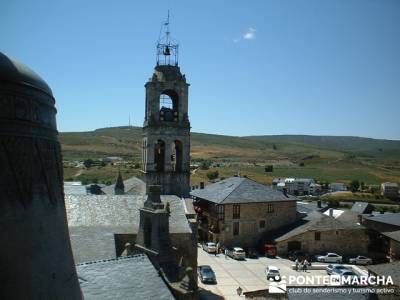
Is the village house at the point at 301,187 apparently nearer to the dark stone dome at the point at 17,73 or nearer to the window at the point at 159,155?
the window at the point at 159,155

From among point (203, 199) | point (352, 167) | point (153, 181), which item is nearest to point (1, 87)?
point (153, 181)

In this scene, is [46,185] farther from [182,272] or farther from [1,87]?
[182,272]

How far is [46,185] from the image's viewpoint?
3125mm

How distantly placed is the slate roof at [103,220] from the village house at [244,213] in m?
14.4

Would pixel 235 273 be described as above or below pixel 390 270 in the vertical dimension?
below

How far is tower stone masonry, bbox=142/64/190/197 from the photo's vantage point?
1025 inches

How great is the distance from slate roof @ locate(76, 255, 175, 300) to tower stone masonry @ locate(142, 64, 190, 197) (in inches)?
590

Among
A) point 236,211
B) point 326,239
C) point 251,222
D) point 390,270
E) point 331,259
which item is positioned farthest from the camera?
point 251,222

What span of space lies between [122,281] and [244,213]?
26.9 m

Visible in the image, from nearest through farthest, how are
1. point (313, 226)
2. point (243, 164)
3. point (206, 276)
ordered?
1. point (206, 276)
2. point (313, 226)
3. point (243, 164)

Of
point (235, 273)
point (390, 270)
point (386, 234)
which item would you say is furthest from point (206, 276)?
point (386, 234)

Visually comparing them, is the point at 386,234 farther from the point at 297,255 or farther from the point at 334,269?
the point at 297,255

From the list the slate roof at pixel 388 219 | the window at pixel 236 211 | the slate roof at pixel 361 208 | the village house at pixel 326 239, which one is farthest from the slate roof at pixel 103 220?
the slate roof at pixel 361 208

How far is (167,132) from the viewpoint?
2620 cm
